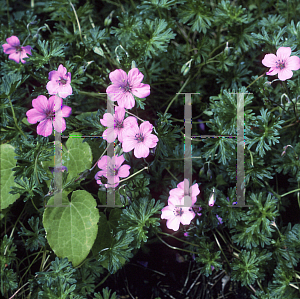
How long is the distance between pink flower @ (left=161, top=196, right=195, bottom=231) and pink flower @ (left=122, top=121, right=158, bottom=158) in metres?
0.30

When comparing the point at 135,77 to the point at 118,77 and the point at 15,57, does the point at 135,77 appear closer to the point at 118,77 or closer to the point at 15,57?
the point at 118,77

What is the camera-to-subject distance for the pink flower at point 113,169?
1.56 m

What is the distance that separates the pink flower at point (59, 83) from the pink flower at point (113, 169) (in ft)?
1.21

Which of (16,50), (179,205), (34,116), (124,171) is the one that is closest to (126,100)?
(124,171)

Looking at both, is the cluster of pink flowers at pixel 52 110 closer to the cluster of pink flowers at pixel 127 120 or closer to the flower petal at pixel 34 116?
the flower petal at pixel 34 116

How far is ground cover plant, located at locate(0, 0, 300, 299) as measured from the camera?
1.57m

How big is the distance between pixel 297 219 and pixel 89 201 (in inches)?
48.5

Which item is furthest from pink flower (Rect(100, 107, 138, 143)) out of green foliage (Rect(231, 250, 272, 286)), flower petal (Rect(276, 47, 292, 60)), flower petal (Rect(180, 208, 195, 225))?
green foliage (Rect(231, 250, 272, 286))

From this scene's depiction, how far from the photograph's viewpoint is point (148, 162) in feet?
6.00

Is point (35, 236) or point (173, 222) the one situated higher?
point (173, 222)

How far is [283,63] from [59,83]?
108 cm

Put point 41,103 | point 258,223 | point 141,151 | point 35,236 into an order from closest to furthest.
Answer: point 141,151 → point 41,103 → point 258,223 → point 35,236

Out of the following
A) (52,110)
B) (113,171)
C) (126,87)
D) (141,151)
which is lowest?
(113,171)

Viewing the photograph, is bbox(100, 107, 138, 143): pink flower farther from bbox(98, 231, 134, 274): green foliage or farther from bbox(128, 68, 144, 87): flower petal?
bbox(98, 231, 134, 274): green foliage
